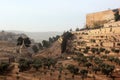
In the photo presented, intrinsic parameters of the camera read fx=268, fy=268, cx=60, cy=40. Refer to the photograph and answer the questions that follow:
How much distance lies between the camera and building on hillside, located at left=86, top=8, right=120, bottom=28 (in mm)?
66600

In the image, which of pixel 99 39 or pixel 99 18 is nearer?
pixel 99 39

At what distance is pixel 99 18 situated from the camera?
70.6 meters

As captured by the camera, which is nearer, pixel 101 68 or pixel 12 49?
pixel 101 68

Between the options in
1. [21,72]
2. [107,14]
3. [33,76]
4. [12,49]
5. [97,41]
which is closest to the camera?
[33,76]

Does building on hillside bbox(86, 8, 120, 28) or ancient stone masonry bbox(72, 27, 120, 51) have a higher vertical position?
building on hillside bbox(86, 8, 120, 28)

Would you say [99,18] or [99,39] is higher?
[99,18]

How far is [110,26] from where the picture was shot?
53969mm

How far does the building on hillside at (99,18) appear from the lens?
66600mm

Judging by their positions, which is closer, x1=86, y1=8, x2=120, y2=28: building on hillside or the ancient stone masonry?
the ancient stone masonry

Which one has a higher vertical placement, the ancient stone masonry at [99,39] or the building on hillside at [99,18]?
the building on hillside at [99,18]

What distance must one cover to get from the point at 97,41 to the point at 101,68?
1786 cm

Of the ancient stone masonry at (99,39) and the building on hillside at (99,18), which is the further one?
the building on hillside at (99,18)

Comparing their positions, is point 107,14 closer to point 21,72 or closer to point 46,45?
point 46,45

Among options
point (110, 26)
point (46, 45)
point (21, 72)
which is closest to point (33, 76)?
point (21, 72)
